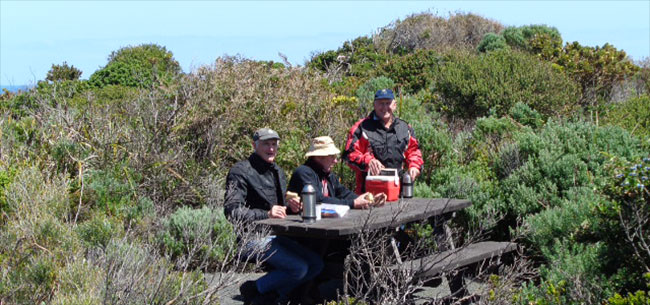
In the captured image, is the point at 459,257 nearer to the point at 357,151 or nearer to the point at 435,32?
the point at 357,151

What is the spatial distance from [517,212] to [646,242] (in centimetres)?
278

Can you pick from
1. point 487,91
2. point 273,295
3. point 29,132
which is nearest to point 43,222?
point 273,295

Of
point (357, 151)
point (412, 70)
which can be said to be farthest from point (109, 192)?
point (412, 70)

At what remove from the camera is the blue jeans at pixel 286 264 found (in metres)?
6.13

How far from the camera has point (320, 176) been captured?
21.6ft

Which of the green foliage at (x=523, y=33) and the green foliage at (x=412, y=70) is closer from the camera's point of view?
the green foliage at (x=412, y=70)

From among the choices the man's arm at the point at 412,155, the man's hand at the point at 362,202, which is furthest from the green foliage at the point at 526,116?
the man's hand at the point at 362,202

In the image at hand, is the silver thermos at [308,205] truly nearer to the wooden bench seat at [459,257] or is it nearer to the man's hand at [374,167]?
the wooden bench seat at [459,257]

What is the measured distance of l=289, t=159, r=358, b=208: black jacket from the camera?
638cm

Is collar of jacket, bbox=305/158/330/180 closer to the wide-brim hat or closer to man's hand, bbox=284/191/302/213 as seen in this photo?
the wide-brim hat

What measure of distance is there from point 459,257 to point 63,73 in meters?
17.9

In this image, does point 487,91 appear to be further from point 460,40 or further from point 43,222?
point 460,40

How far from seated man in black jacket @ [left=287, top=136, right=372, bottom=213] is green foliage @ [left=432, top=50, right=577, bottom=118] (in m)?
6.73

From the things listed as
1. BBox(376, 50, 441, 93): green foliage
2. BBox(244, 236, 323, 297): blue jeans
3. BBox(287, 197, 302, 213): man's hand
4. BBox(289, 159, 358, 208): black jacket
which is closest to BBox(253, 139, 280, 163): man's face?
BBox(289, 159, 358, 208): black jacket
